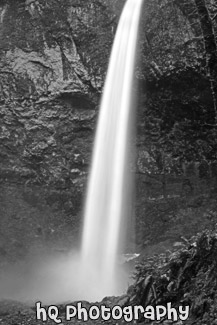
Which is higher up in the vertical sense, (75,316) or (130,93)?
(130,93)

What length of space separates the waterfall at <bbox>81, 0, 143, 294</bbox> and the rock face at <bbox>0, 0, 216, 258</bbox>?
499 millimetres

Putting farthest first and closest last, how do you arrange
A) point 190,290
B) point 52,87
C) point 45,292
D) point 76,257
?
point 52,87
point 76,257
point 45,292
point 190,290

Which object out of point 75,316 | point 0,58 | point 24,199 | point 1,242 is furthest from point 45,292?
point 0,58

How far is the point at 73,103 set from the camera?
12.6m

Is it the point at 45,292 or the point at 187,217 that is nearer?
the point at 45,292

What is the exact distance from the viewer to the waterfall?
33.9 feet

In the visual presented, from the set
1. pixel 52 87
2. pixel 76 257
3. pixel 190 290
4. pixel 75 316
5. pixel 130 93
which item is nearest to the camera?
pixel 190 290

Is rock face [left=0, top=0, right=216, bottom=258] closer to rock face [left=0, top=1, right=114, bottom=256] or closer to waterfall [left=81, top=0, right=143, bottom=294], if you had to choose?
rock face [left=0, top=1, right=114, bottom=256]

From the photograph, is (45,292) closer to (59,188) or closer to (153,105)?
(59,188)

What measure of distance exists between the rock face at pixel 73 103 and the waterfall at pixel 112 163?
50 cm

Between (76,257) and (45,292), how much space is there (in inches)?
62.4

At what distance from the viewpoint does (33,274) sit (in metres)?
11.0

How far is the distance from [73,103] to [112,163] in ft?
9.23

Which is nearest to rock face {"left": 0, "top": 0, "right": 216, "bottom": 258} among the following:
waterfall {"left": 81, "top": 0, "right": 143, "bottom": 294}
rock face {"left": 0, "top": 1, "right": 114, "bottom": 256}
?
rock face {"left": 0, "top": 1, "right": 114, "bottom": 256}
